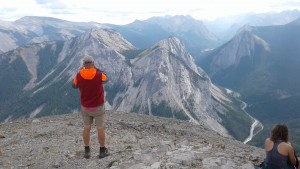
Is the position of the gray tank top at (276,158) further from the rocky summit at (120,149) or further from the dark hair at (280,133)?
the rocky summit at (120,149)

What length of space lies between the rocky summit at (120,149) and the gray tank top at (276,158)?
239 cm

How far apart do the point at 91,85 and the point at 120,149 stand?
5947mm

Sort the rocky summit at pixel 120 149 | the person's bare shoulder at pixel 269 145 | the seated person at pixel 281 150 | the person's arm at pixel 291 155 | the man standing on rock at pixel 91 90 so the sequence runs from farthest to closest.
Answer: the rocky summit at pixel 120 149 < the man standing on rock at pixel 91 90 < the person's bare shoulder at pixel 269 145 < the seated person at pixel 281 150 < the person's arm at pixel 291 155

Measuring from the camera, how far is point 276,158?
61.1 ft

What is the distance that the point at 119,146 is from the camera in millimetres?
26719

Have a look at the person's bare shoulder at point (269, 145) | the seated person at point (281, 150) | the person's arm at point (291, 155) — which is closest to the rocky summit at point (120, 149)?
the person's bare shoulder at point (269, 145)

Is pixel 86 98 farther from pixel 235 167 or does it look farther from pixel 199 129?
pixel 199 129

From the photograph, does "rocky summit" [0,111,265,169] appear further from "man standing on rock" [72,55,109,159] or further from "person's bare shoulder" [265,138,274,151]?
"person's bare shoulder" [265,138,274,151]

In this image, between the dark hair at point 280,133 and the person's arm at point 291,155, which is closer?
the person's arm at point 291,155

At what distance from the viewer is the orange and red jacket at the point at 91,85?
2131 centimetres

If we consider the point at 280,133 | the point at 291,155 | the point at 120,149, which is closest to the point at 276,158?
the point at 291,155

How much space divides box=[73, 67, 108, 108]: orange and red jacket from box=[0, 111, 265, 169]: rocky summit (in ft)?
11.2

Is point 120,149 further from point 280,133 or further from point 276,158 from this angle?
point 280,133

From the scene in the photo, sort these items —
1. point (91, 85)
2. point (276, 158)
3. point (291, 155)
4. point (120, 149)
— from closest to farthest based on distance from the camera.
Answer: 1. point (291, 155)
2. point (276, 158)
3. point (91, 85)
4. point (120, 149)
